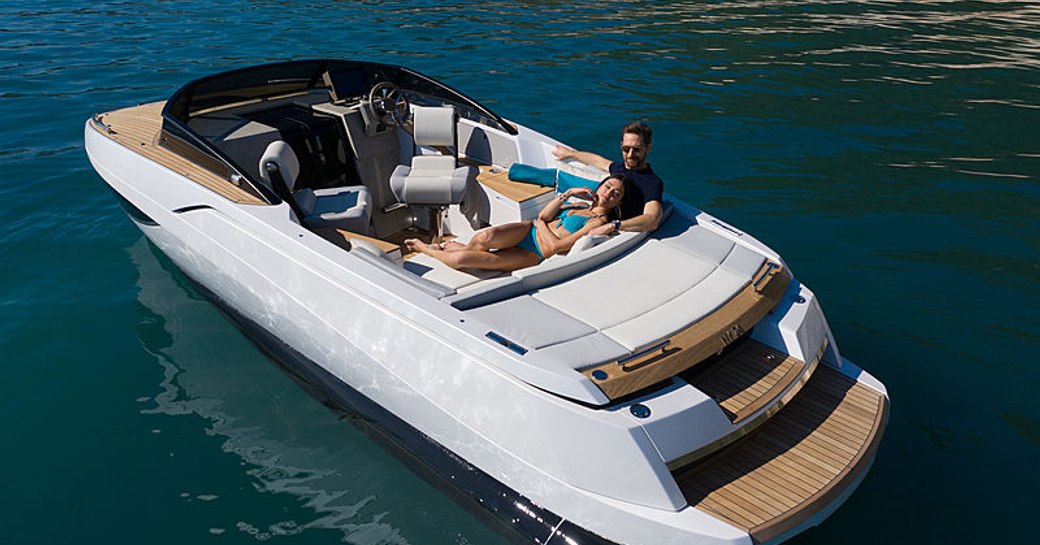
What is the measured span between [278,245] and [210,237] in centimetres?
89

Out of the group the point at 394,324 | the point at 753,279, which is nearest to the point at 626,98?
the point at 753,279

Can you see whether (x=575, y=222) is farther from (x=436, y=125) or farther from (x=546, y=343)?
(x=436, y=125)

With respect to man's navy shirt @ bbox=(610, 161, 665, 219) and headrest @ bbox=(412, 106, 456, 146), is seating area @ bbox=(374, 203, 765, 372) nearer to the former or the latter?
man's navy shirt @ bbox=(610, 161, 665, 219)

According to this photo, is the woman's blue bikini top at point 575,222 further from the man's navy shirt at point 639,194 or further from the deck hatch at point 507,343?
the deck hatch at point 507,343

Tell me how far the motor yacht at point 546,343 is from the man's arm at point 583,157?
0.11 meters

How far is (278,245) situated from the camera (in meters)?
4.94

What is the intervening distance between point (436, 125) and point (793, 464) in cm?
425

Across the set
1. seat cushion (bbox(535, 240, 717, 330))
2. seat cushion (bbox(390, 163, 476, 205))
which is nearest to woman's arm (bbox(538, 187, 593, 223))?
seat cushion (bbox(535, 240, 717, 330))

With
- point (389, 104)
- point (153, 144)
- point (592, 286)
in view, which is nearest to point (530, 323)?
point (592, 286)

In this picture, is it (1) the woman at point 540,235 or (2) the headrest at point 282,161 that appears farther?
(2) the headrest at point 282,161

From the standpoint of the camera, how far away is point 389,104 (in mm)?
6875

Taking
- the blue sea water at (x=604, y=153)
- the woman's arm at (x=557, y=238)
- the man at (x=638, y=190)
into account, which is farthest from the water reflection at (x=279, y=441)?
the man at (x=638, y=190)

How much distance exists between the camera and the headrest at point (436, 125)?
21.7 ft

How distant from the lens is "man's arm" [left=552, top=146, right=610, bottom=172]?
A: 577cm
